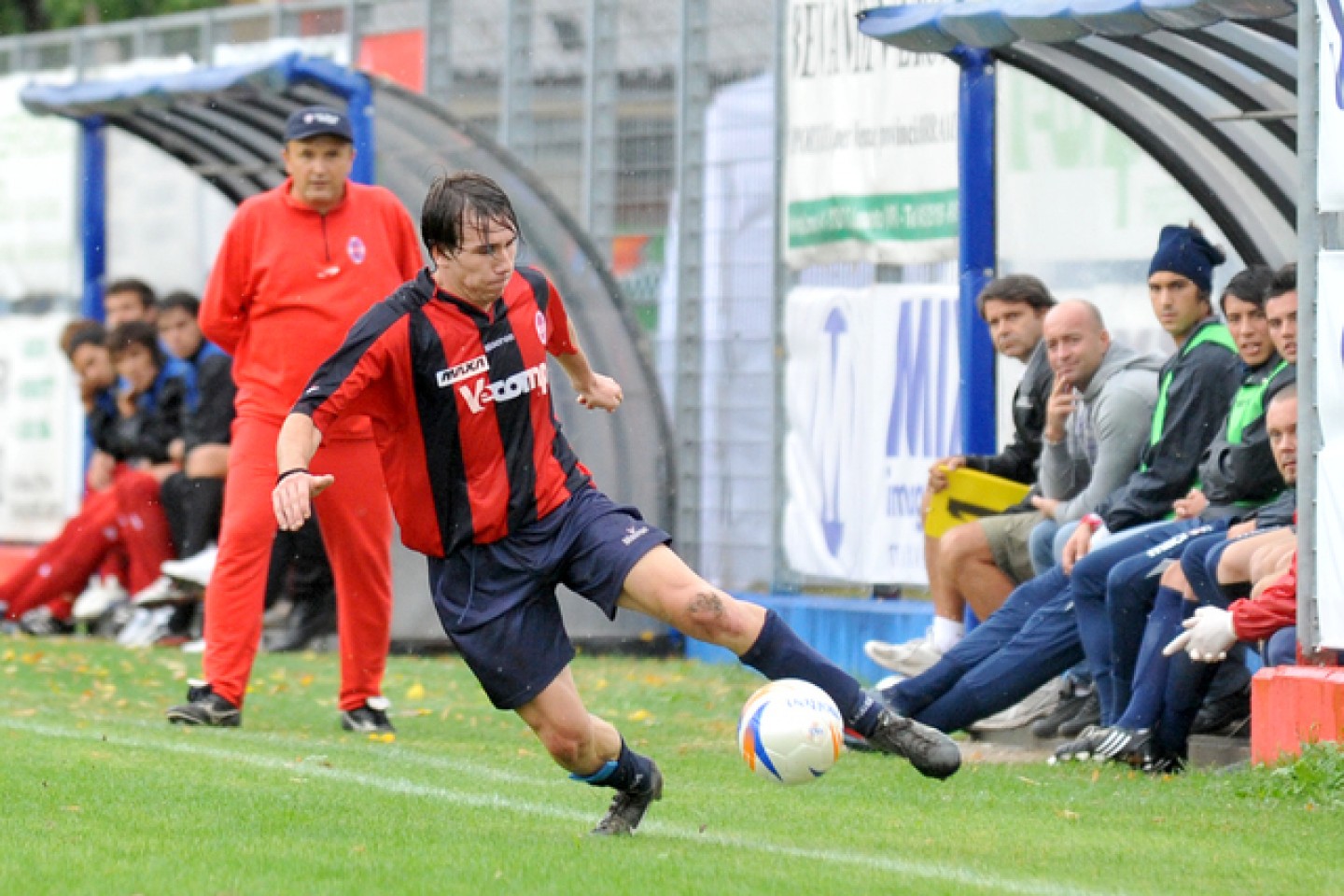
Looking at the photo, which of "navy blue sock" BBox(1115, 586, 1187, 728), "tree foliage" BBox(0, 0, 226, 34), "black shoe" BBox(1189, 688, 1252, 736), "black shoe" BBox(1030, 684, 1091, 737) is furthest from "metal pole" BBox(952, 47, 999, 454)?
"tree foliage" BBox(0, 0, 226, 34)

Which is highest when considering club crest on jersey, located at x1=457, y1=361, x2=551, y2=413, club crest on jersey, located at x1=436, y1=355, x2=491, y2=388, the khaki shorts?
club crest on jersey, located at x1=436, y1=355, x2=491, y2=388

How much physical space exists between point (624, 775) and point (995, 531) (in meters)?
4.09

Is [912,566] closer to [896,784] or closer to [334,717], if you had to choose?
[334,717]

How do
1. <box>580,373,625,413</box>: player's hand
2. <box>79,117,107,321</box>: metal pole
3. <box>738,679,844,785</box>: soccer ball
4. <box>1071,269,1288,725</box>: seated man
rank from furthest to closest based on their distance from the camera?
<box>79,117,107,321</box>: metal pole, <box>1071,269,1288,725</box>: seated man, <box>580,373,625,413</box>: player's hand, <box>738,679,844,785</box>: soccer ball

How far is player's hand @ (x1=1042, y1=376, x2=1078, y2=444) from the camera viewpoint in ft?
32.7

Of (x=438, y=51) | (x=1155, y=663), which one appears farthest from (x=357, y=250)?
(x=438, y=51)

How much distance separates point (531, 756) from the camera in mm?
8961

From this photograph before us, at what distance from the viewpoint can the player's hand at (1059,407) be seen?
32.7 ft

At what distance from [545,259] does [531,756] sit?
5.90m

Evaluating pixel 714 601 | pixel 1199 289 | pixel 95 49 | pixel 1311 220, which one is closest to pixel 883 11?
pixel 1199 289

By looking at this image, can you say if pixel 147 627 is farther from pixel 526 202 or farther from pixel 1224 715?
pixel 1224 715

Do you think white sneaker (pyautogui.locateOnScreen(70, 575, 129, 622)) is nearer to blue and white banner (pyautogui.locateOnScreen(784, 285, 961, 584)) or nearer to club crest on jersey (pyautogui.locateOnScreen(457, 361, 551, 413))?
blue and white banner (pyautogui.locateOnScreen(784, 285, 961, 584))

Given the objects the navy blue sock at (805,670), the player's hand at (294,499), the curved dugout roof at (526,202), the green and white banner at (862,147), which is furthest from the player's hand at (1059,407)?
the curved dugout roof at (526,202)

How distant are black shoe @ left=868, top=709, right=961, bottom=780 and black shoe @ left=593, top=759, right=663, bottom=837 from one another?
2.19 feet
